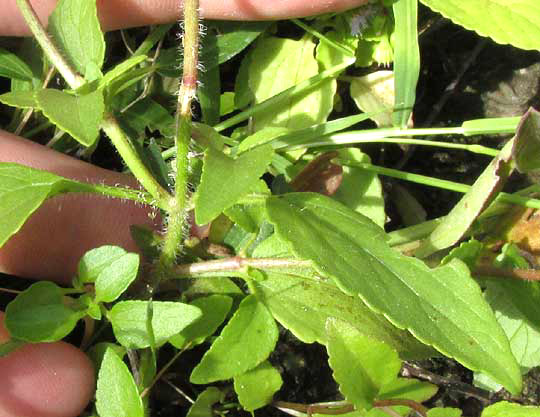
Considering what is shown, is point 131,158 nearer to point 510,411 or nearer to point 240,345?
point 240,345

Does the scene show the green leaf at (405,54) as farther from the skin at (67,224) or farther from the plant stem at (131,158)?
the plant stem at (131,158)

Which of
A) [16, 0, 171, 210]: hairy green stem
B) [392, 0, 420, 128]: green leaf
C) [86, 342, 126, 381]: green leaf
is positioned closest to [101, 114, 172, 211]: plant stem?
[16, 0, 171, 210]: hairy green stem

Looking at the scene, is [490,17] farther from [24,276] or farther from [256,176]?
[24,276]

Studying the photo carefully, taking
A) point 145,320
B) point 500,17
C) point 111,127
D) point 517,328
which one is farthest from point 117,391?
point 500,17

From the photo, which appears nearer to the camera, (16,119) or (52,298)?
(52,298)

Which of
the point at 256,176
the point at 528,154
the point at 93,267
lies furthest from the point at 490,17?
the point at 93,267

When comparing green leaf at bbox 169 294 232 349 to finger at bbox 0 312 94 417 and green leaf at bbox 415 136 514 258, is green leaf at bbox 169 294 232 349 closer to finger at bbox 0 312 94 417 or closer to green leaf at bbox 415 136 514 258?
finger at bbox 0 312 94 417
